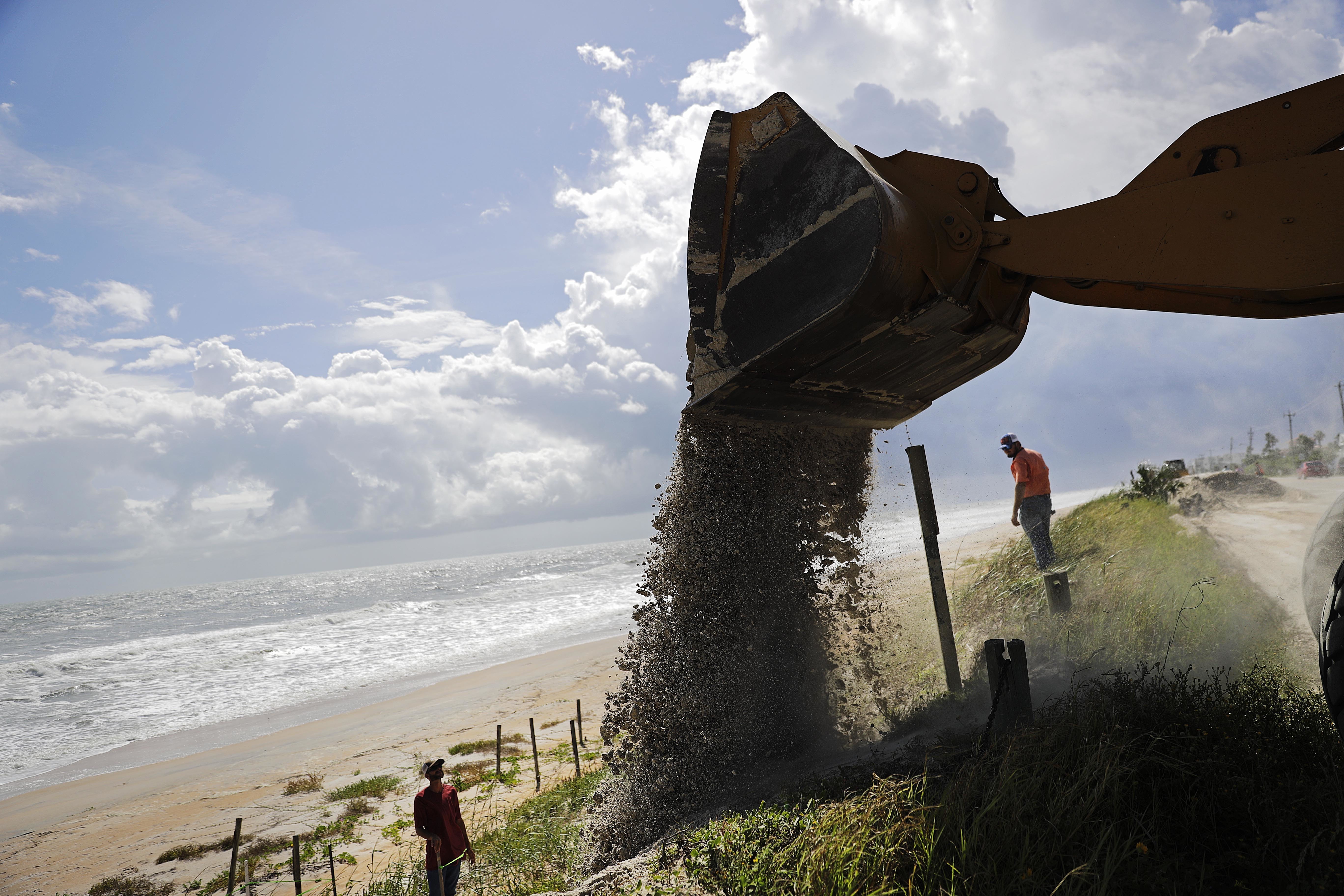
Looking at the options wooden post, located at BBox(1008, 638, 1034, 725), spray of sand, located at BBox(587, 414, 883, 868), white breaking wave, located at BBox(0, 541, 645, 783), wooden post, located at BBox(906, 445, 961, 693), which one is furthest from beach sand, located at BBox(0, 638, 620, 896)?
wooden post, located at BBox(1008, 638, 1034, 725)

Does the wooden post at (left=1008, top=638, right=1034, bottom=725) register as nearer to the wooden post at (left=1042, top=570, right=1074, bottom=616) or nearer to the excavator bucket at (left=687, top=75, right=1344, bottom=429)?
the excavator bucket at (left=687, top=75, right=1344, bottom=429)

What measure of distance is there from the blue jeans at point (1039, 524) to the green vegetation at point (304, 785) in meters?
11.7

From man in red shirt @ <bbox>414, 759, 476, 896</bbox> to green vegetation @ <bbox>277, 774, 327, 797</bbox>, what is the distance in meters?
7.51

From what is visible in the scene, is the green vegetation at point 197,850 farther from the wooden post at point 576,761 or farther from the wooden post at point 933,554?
the wooden post at point 933,554

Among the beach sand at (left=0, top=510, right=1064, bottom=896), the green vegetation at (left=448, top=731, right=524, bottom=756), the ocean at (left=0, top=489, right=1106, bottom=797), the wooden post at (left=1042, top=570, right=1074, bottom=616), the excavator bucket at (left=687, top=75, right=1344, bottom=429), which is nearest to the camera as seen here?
the excavator bucket at (left=687, top=75, right=1344, bottom=429)

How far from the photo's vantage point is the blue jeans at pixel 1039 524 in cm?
859

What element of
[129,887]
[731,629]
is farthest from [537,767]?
[731,629]

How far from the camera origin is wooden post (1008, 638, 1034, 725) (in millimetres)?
4500

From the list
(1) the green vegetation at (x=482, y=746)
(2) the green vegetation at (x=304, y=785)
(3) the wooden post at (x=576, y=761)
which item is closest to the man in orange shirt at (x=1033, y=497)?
(3) the wooden post at (x=576, y=761)

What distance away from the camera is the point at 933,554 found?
6.24m

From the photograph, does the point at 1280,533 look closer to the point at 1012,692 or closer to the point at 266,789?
the point at 1012,692

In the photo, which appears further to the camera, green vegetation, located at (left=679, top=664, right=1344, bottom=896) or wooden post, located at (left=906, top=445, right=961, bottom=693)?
wooden post, located at (left=906, top=445, right=961, bottom=693)

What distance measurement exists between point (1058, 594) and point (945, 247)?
4.96m

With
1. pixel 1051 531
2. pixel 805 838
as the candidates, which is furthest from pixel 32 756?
pixel 1051 531
